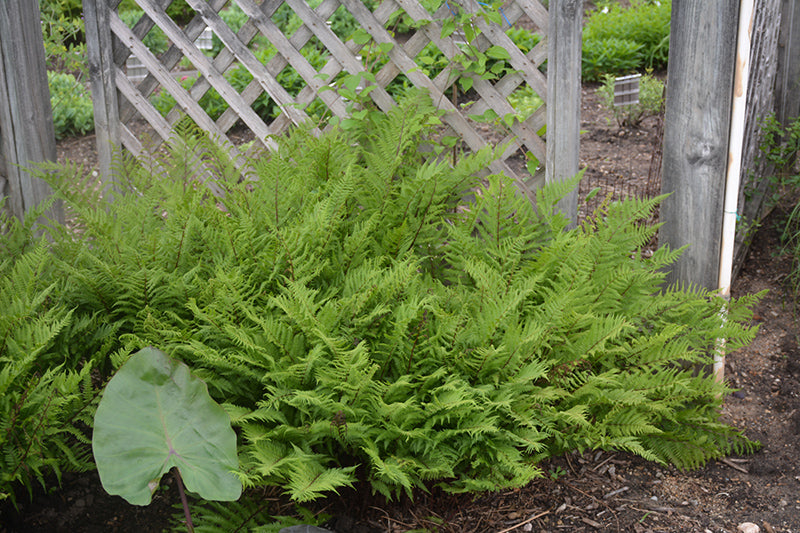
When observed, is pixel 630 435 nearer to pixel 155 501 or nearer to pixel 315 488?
pixel 315 488

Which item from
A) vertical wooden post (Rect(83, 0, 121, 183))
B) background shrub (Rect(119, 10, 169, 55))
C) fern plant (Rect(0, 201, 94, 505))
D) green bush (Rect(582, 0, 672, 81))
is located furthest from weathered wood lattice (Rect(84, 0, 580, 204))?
background shrub (Rect(119, 10, 169, 55))

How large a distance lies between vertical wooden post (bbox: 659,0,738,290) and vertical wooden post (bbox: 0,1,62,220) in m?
2.65

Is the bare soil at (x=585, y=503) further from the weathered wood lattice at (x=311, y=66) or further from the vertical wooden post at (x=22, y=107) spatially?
the vertical wooden post at (x=22, y=107)

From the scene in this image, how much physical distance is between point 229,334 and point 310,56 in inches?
191

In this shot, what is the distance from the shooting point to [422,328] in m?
2.06

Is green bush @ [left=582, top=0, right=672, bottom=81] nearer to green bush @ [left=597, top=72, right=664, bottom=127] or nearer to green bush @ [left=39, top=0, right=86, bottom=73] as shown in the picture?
green bush @ [left=597, top=72, right=664, bottom=127]

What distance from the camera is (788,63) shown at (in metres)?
3.86

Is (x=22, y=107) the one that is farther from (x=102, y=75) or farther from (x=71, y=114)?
(x=71, y=114)

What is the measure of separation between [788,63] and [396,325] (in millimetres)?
3125

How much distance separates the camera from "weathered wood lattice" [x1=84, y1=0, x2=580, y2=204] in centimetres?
306

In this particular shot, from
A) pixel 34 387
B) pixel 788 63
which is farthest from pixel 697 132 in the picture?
pixel 34 387

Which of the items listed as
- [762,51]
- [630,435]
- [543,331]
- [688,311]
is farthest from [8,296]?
[762,51]

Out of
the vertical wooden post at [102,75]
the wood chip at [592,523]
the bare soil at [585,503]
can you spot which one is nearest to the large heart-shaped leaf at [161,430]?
the bare soil at [585,503]

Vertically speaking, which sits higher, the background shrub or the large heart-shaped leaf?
the background shrub
